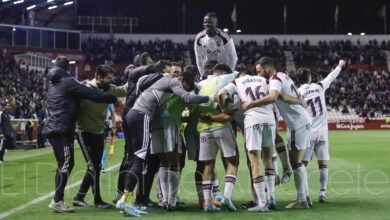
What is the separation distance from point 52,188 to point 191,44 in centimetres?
4371

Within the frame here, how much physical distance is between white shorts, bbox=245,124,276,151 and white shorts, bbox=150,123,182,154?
3.81 feet

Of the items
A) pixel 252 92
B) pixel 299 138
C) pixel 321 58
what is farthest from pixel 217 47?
pixel 321 58

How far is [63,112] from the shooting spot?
26.0 feet

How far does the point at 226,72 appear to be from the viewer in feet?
26.9

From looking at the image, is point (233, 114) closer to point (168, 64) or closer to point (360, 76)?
point (168, 64)

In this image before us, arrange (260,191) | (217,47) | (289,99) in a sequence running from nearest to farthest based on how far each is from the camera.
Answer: (260,191)
(289,99)
(217,47)

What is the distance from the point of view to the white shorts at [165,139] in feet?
25.8

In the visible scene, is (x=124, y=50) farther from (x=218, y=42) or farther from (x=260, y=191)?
(x=260, y=191)

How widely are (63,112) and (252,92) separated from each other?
3.03 meters

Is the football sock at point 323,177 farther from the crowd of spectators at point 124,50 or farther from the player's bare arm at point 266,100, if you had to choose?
the crowd of spectators at point 124,50

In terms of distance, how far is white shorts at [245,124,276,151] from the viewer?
762 centimetres

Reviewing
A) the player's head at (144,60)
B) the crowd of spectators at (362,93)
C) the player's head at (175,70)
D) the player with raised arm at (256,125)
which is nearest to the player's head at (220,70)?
the player with raised arm at (256,125)

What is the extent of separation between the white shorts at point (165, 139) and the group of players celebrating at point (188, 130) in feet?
0.05

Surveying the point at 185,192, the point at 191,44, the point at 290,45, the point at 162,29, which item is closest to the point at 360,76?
the point at 290,45
